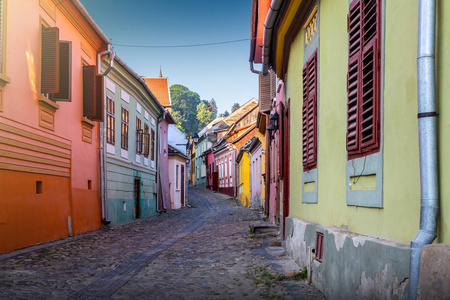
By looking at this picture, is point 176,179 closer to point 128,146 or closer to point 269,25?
point 128,146

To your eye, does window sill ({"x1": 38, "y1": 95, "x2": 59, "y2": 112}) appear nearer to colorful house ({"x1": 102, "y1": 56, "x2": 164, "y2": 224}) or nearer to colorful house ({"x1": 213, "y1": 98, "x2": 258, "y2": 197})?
colorful house ({"x1": 102, "y1": 56, "x2": 164, "y2": 224})

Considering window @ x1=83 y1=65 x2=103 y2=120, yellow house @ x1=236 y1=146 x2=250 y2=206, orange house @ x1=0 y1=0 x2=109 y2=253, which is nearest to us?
orange house @ x1=0 y1=0 x2=109 y2=253

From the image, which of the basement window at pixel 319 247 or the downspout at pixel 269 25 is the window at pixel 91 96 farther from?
the basement window at pixel 319 247

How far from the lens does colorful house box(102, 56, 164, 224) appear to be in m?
16.4

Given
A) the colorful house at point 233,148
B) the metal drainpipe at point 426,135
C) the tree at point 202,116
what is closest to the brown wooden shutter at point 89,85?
the metal drainpipe at point 426,135

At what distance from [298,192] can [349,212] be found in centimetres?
340

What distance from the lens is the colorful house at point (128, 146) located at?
16.4m

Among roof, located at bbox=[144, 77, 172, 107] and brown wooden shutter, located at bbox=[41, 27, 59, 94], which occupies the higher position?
roof, located at bbox=[144, 77, 172, 107]

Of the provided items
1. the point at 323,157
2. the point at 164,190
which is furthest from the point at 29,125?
the point at 164,190

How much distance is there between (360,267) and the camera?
412 centimetres

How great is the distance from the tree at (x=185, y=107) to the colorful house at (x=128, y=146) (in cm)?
8221

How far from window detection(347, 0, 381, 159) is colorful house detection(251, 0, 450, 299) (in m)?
0.01

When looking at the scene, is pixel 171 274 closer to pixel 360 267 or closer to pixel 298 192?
Answer: pixel 298 192

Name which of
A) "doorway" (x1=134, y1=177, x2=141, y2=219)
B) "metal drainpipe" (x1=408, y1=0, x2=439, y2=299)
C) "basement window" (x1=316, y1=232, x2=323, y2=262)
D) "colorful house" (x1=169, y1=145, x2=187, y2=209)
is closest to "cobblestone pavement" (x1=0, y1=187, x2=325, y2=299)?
"basement window" (x1=316, y1=232, x2=323, y2=262)
